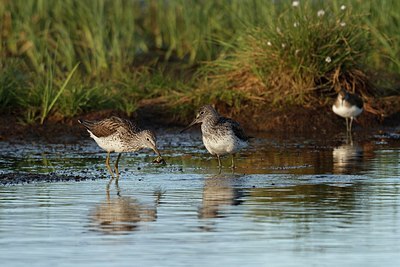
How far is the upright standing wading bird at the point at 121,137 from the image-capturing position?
12.5 meters

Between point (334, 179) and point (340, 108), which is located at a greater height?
point (340, 108)

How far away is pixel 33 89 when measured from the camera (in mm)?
16438

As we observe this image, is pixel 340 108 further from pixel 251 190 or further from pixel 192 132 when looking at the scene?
pixel 251 190

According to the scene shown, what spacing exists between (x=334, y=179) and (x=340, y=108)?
4348 mm

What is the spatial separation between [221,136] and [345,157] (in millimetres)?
1888

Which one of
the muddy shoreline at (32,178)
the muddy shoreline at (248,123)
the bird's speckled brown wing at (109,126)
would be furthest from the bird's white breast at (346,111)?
the muddy shoreline at (32,178)

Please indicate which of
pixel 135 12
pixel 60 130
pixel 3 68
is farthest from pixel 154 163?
pixel 135 12

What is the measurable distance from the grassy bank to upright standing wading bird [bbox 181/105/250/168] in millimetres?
3551

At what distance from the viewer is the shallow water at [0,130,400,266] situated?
25.7ft

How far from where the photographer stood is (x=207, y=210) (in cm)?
970

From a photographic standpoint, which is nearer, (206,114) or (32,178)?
(32,178)

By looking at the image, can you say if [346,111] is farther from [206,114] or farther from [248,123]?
[206,114]

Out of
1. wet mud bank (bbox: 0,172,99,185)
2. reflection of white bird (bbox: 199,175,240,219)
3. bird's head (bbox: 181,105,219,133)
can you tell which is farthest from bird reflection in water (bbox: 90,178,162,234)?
bird's head (bbox: 181,105,219,133)

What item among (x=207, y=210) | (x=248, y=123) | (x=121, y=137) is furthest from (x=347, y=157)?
(x=207, y=210)
